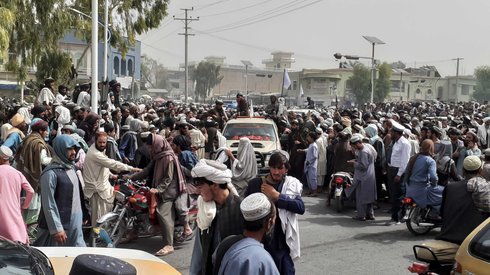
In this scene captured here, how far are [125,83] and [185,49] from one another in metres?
8.63

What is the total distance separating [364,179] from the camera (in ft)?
36.8

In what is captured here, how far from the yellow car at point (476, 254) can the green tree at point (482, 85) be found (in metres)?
106

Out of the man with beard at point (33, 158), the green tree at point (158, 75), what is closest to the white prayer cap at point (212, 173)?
the man with beard at point (33, 158)

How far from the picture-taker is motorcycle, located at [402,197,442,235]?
10023 mm

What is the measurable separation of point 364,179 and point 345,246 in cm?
219

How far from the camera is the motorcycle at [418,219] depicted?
32.9 feet

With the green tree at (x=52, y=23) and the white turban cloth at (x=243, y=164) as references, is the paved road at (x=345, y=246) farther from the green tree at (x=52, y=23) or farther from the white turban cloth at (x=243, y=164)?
the green tree at (x=52, y=23)

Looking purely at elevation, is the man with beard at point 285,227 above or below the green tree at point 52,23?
below

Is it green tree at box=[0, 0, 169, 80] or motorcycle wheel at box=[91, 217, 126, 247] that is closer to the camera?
motorcycle wheel at box=[91, 217, 126, 247]

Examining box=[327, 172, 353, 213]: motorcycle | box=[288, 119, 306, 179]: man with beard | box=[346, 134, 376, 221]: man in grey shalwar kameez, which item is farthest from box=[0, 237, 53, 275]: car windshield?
box=[288, 119, 306, 179]: man with beard

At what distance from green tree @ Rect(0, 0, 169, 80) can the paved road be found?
37.5ft

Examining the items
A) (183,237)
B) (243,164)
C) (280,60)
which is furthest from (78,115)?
(280,60)

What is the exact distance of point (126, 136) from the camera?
43.1 ft

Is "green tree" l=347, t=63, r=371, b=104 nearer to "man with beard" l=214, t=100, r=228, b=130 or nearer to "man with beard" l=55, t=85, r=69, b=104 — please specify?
"man with beard" l=214, t=100, r=228, b=130
